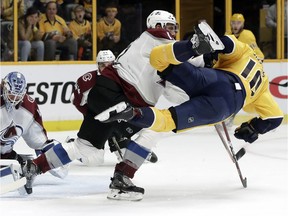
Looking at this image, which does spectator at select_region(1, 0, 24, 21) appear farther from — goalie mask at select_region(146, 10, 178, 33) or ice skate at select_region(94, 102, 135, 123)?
ice skate at select_region(94, 102, 135, 123)

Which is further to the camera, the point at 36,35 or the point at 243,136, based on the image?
the point at 36,35

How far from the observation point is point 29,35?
8.10 meters

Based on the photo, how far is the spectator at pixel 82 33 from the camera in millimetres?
8344

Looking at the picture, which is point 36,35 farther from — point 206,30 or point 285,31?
point 206,30

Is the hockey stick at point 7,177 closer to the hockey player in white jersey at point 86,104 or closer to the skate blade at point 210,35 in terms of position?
the hockey player in white jersey at point 86,104

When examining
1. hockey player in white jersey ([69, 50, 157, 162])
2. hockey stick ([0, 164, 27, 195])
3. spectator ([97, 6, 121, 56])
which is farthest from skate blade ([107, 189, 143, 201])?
spectator ([97, 6, 121, 56])

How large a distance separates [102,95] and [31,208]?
81 cm

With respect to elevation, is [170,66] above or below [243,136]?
above

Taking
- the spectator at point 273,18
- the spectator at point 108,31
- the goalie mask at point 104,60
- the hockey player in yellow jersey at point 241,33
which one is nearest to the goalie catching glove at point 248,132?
the goalie mask at point 104,60

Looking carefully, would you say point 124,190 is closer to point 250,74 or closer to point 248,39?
point 250,74

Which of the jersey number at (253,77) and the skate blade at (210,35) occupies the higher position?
the skate blade at (210,35)

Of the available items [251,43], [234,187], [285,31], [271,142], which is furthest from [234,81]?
[285,31]

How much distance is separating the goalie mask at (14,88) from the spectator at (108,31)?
4054 mm

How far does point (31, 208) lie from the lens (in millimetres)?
3791
